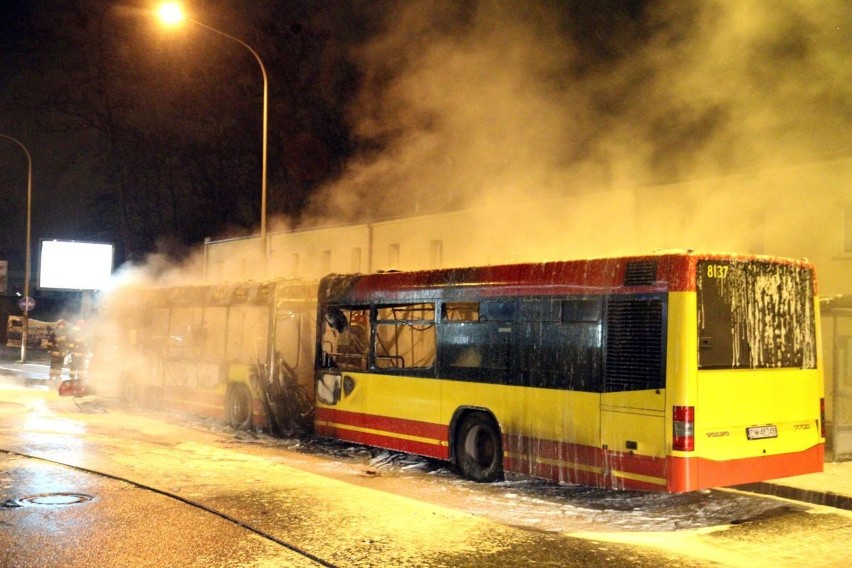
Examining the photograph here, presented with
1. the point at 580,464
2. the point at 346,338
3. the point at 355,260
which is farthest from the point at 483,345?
the point at 355,260

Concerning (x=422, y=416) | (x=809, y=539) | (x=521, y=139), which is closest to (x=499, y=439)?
(x=422, y=416)

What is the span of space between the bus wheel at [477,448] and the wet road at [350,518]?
0.77 ft

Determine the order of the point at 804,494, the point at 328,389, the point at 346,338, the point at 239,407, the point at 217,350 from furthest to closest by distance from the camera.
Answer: the point at 217,350 < the point at 239,407 < the point at 328,389 < the point at 346,338 < the point at 804,494

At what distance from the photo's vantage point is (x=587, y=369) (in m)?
8.06

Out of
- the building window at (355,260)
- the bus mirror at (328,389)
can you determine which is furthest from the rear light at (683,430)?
the building window at (355,260)

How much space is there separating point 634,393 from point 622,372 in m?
0.23

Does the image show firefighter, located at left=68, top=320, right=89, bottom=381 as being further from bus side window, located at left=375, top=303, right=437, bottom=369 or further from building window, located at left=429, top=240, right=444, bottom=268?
bus side window, located at left=375, top=303, right=437, bottom=369

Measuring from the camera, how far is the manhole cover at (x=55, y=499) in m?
7.58

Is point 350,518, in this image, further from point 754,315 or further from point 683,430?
point 754,315

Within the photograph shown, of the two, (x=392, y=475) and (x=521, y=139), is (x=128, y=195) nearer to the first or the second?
(x=521, y=139)

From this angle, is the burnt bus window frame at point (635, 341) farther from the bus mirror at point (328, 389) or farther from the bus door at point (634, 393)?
the bus mirror at point (328, 389)

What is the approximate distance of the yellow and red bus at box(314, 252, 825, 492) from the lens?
733cm

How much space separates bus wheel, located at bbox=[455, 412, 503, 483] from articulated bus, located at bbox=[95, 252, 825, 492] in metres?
0.02

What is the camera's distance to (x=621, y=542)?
668 cm
